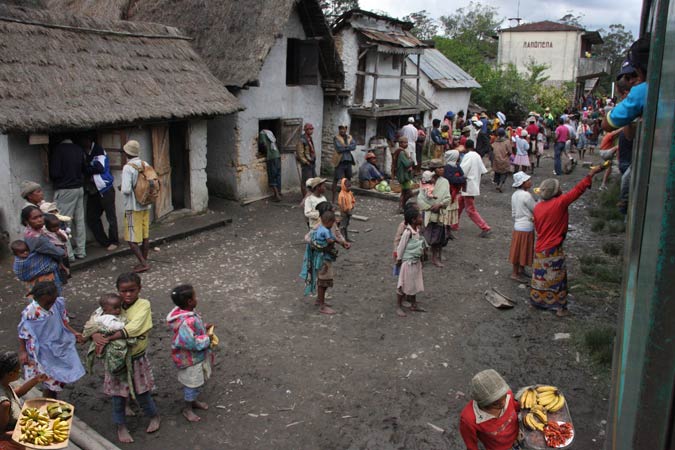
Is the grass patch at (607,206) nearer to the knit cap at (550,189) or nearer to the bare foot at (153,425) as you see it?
the knit cap at (550,189)

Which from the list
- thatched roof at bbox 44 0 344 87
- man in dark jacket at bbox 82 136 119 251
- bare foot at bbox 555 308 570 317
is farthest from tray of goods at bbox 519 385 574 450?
thatched roof at bbox 44 0 344 87

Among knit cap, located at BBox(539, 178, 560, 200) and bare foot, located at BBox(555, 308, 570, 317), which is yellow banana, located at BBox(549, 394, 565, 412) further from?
bare foot, located at BBox(555, 308, 570, 317)

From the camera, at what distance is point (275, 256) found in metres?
9.43

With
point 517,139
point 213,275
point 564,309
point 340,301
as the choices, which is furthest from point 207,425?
point 517,139

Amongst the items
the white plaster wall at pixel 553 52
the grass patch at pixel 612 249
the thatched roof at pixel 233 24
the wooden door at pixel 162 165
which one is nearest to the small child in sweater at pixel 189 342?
the wooden door at pixel 162 165

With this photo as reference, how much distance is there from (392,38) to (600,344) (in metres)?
11.9

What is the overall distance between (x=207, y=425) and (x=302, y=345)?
5.53 ft

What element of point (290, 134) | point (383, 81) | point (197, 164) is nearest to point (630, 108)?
point (197, 164)

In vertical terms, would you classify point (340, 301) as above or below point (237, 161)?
below

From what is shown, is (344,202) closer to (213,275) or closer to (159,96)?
(213,275)

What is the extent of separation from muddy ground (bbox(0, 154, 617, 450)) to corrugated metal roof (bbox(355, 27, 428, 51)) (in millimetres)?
7354

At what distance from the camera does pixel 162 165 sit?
10.6 metres

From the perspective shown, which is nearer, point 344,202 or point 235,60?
point 344,202

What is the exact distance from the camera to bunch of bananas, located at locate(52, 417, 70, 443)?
3500mm
